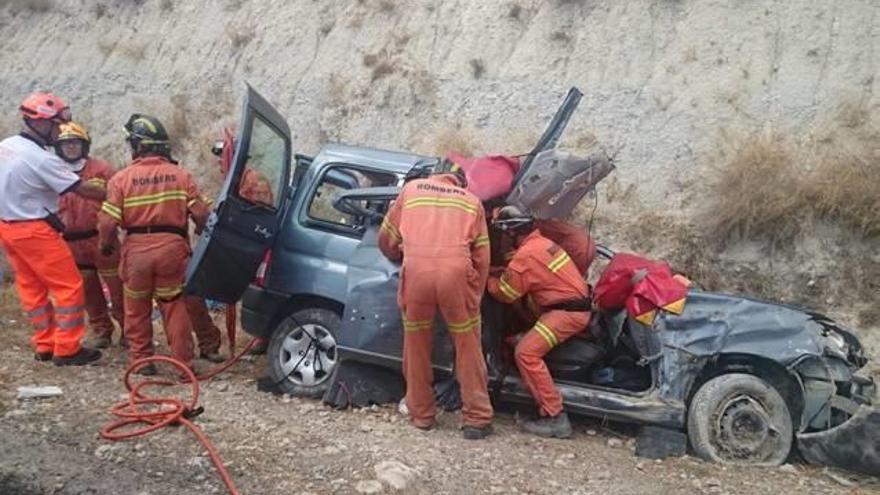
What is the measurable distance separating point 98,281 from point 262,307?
1940 mm

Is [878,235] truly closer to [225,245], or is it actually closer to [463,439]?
[463,439]

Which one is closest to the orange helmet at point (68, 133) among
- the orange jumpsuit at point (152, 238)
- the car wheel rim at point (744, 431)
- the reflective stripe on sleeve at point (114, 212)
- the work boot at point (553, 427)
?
the orange jumpsuit at point (152, 238)

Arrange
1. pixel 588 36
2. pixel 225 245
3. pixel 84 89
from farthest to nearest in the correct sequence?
pixel 84 89
pixel 588 36
pixel 225 245

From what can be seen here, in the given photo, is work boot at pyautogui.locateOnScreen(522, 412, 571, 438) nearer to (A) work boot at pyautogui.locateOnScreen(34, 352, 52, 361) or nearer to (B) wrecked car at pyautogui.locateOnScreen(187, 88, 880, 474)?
(B) wrecked car at pyautogui.locateOnScreen(187, 88, 880, 474)

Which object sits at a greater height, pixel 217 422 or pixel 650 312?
pixel 650 312

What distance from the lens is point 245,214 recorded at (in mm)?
6234

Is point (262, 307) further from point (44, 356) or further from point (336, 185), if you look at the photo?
point (44, 356)

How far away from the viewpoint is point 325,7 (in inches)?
556

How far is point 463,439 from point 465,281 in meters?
1.04

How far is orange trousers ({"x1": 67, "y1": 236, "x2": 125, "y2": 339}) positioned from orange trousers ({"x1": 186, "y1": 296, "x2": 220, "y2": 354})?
0.66 m

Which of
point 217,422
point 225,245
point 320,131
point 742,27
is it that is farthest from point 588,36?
point 217,422

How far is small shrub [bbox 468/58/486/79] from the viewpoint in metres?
12.1

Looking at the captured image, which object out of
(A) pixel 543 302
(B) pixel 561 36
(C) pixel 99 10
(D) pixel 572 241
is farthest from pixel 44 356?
(C) pixel 99 10

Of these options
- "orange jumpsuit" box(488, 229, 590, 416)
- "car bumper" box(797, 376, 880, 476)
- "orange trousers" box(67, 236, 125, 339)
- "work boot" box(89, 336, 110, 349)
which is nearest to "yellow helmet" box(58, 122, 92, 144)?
"orange trousers" box(67, 236, 125, 339)
